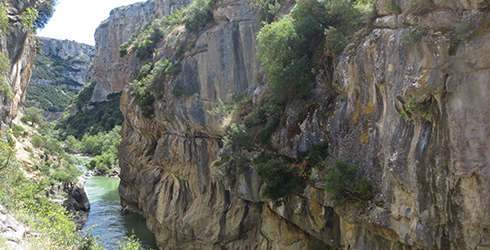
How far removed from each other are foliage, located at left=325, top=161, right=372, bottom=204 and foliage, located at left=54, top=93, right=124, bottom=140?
75.6 meters

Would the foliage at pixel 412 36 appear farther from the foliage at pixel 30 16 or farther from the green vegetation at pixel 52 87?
the green vegetation at pixel 52 87

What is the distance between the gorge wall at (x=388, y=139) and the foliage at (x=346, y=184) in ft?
1.11

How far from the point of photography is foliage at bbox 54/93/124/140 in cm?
8019

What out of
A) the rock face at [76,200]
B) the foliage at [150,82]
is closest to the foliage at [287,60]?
the foliage at [150,82]

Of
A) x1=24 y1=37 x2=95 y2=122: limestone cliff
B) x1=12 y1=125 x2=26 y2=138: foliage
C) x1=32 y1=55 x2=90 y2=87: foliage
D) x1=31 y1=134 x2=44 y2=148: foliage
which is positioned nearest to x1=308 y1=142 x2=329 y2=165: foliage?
x1=12 y1=125 x2=26 y2=138: foliage

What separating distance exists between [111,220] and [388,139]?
29980 millimetres

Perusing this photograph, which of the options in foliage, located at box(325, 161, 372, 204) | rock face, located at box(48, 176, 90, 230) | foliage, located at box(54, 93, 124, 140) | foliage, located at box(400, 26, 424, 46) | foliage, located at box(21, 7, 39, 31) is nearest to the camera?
foliage, located at box(400, 26, 424, 46)

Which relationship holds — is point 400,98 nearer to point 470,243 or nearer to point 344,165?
point 344,165

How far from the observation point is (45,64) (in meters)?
141

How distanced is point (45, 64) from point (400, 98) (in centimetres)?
16273

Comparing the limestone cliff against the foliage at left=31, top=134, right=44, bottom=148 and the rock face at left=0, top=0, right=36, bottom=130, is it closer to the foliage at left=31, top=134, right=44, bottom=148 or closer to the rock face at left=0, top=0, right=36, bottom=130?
the foliage at left=31, top=134, right=44, bottom=148

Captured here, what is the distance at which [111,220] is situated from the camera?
32.5 m

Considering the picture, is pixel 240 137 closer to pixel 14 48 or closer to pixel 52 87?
pixel 14 48

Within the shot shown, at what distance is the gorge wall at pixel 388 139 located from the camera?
8172mm
